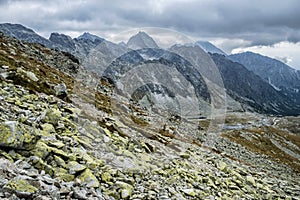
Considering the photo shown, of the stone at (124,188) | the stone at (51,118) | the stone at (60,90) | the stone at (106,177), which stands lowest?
the stone at (124,188)

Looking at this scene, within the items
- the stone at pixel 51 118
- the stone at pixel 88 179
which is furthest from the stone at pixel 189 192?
the stone at pixel 51 118

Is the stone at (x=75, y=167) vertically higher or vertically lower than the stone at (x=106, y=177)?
higher

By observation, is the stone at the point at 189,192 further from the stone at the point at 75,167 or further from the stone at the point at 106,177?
the stone at the point at 75,167

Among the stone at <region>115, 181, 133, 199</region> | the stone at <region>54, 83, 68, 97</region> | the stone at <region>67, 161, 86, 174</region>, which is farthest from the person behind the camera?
the stone at <region>54, 83, 68, 97</region>

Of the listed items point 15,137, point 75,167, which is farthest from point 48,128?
point 15,137

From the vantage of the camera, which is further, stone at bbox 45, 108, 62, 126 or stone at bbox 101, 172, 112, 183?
stone at bbox 45, 108, 62, 126

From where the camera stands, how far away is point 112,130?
1059 inches

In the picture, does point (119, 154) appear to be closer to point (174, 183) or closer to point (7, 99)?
point (174, 183)

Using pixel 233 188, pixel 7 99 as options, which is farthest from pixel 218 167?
pixel 7 99

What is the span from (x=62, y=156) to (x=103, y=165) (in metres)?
3.05

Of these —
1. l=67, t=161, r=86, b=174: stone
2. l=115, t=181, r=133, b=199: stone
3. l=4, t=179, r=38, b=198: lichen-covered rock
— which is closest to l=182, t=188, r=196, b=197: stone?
l=115, t=181, r=133, b=199: stone

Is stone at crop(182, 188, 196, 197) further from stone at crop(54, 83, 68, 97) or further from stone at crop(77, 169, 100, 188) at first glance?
stone at crop(54, 83, 68, 97)

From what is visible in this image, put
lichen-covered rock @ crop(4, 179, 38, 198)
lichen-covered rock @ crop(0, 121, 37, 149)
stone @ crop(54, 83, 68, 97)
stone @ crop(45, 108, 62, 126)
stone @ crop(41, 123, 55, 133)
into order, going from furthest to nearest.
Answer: stone @ crop(54, 83, 68, 97) → stone @ crop(45, 108, 62, 126) → stone @ crop(41, 123, 55, 133) → lichen-covered rock @ crop(0, 121, 37, 149) → lichen-covered rock @ crop(4, 179, 38, 198)

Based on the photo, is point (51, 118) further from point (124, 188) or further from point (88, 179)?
point (124, 188)
